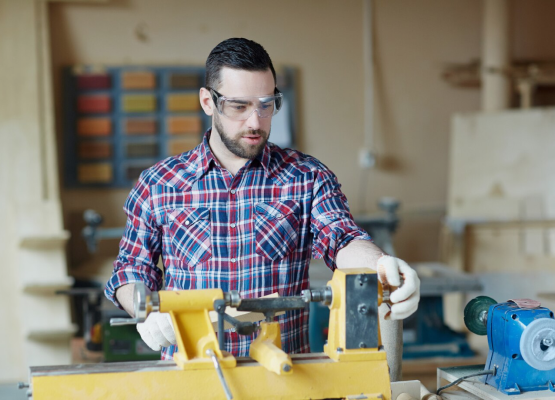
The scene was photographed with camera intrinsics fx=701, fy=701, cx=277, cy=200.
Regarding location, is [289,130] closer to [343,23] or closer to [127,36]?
[343,23]

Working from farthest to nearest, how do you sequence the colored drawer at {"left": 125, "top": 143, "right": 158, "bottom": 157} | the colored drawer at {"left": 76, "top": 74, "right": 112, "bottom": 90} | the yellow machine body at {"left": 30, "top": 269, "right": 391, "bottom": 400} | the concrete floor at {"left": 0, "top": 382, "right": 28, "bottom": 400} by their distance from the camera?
the colored drawer at {"left": 125, "top": 143, "right": 158, "bottom": 157}, the colored drawer at {"left": 76, "top": 74, "right": 112, "bottom": 90}, the concrete floor at {"left": 0, "top": 382, "right": 28, "bottom": 400}, the yellow machine body at {"left": 30, "top": 269, "right": 391, "bottom": 400}

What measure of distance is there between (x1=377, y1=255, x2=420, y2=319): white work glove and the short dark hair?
59 cm

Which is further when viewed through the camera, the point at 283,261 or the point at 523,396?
the point at 283,261

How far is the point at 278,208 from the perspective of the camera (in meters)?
1.72

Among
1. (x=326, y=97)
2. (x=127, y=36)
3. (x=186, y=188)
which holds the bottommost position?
(x=186, y=188)

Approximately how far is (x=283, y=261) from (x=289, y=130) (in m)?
2.51

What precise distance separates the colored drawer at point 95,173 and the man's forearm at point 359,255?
2.63m

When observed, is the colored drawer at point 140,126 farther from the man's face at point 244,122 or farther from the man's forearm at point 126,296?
the man's forearm at point 126,296

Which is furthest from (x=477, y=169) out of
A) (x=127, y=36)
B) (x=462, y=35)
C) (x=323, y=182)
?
(x=323, y=182)

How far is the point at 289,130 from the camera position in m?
4.14

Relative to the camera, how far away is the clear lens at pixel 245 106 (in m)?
1.62

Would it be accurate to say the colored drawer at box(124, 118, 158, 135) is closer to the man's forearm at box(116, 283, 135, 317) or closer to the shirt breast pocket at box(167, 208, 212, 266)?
the shirt breast pocket at box(167, 208, 212, 266)

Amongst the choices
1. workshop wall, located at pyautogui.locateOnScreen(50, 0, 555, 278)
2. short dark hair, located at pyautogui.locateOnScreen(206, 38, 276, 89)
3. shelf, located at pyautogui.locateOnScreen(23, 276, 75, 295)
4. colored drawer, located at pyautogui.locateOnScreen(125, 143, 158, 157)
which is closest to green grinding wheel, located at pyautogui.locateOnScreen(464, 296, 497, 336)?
short dark hair, located at pyautogui.locateOnScreen(206, 38, 276, 89)

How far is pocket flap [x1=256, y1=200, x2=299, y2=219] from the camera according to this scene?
5.61 feet
